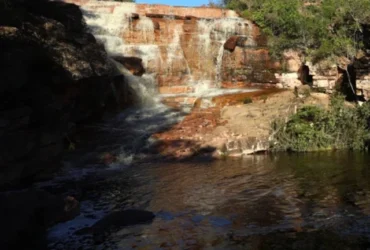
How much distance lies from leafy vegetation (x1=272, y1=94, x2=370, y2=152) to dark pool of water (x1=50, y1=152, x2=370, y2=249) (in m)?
1.36

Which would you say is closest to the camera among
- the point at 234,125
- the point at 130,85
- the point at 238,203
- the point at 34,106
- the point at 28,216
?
the point at 28,216

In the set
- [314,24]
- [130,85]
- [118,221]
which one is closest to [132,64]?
[130,85]

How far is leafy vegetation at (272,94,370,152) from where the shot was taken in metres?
18.7

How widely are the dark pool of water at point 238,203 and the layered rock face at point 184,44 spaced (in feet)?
35.3

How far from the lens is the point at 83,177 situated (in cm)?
1535

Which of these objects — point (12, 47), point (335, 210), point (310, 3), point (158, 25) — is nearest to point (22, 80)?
point (12, 47)

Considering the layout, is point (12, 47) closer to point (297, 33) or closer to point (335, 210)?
point (335, 210)

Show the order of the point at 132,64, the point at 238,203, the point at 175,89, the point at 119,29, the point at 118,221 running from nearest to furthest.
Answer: the point at 118,221 → the point at 238,203 → the point at 132,64 → the point at 175,89 → the point at 119,29

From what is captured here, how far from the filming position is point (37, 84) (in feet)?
43.2

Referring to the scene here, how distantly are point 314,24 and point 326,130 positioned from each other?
8.16 m

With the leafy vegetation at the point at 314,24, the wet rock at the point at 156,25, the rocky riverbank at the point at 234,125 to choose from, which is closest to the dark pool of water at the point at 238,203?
the rocky riverbank at the point at 234,125

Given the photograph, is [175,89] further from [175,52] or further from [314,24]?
[314,24]

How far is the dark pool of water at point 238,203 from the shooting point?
28.0 feet

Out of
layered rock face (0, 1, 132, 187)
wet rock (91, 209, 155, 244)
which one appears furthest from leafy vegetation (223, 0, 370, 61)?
wet rock (91, 209, 155, 244)
